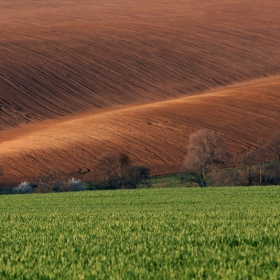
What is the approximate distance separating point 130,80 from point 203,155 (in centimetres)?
3323

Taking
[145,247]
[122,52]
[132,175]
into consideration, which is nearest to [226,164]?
[132,175]

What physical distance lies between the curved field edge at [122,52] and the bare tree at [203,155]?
23198 mm

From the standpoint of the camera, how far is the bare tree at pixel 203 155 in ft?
153

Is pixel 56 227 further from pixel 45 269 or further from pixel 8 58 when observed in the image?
pixel 8 58

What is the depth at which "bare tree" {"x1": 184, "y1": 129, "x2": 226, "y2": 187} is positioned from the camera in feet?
153

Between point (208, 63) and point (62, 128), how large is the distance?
101ft

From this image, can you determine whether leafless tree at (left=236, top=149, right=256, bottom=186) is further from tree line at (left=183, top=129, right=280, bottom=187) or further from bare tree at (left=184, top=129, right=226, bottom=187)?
Result: bare tree at (left=184, top=129, right=226, bottom=187)

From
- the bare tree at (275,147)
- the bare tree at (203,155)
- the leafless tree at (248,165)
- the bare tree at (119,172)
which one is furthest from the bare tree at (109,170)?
the bare tree at (275,147)

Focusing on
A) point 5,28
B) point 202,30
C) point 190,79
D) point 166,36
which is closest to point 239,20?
point 202,30

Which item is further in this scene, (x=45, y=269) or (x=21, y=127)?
(x=21, y=127)

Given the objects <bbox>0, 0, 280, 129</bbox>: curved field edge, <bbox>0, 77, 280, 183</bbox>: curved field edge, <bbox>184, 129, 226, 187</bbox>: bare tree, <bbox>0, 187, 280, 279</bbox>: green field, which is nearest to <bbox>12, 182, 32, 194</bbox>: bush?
<bbox>0, 77, 280, 183</bbox>: curved field edge

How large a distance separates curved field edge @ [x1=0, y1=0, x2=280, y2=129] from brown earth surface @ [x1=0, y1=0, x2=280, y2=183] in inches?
5.9

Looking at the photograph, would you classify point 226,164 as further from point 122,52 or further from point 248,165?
point 122,52

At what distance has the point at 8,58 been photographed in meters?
76.5
